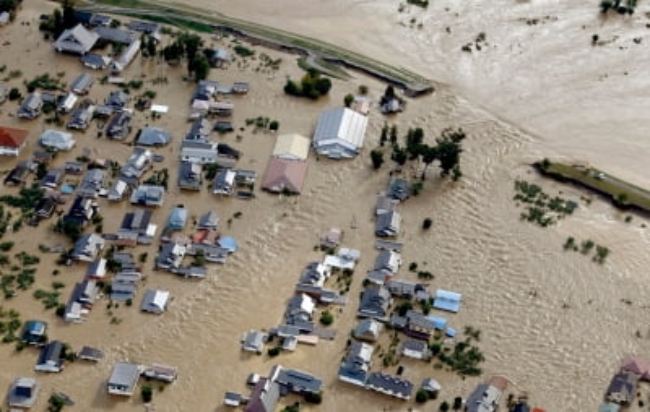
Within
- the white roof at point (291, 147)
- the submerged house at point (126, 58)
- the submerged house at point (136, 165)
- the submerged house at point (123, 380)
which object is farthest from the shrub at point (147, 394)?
the submerged house at point (126, 58)

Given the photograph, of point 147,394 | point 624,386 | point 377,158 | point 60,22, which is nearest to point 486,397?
point 624,386

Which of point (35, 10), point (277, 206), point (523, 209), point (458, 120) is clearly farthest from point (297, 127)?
point (35, 10)

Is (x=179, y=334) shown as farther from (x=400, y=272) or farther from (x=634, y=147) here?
(x=634, y=147)

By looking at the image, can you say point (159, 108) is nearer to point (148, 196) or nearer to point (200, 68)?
point (200, 68)

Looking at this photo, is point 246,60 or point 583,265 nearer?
point 583,265

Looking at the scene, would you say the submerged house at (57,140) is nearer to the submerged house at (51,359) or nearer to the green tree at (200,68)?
the green tree at (200,68)
